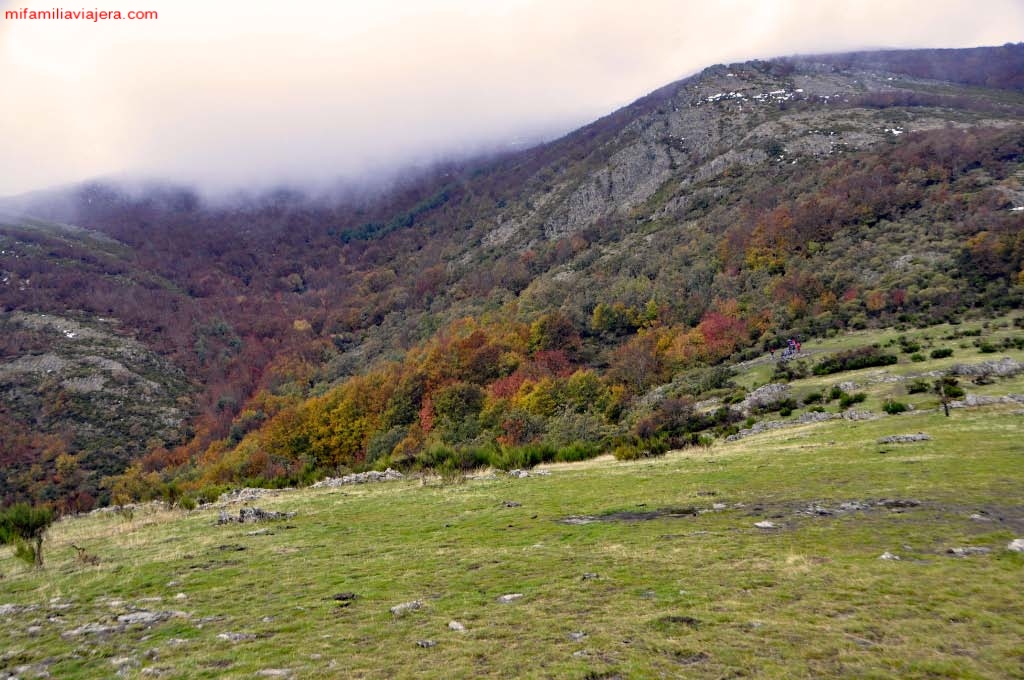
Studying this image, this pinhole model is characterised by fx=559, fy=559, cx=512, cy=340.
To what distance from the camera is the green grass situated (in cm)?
598

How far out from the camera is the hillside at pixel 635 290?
6191 cm

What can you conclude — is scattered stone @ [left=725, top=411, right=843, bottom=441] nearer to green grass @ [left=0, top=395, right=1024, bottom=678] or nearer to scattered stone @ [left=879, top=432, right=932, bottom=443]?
scattered stone @ [left=879, top=432, right=932, bottom=443]

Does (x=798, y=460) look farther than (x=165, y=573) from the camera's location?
Yes

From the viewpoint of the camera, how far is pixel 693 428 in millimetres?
36812

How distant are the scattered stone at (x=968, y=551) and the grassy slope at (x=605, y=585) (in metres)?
0.20

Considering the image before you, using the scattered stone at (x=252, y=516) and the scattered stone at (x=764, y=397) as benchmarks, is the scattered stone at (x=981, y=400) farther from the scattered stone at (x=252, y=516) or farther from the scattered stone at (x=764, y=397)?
the scattered stone at (x=252, y=516)

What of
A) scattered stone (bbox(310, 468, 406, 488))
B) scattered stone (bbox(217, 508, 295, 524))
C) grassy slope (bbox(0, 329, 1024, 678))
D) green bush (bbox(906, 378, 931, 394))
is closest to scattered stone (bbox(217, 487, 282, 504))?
scattered stone (bbox(310, 468, 406, 488))

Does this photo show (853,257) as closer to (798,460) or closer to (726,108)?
(798,460)

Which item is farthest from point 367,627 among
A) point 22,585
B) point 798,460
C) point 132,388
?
point 132,388

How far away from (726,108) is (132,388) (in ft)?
524

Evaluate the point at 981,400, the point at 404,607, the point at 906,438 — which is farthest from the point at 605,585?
the point at 981,400

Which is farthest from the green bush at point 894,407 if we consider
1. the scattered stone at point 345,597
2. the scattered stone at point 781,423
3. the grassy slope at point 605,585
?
the scattered stone at point 345,597

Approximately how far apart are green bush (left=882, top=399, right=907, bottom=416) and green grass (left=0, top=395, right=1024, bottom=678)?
7.92 metres

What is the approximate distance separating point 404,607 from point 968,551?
8.59 m
